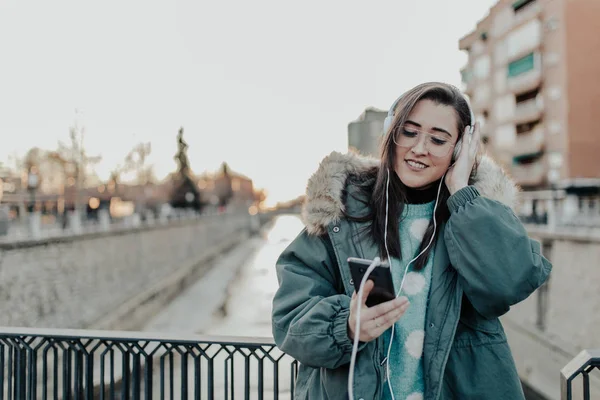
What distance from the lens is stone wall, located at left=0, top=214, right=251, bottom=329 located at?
41.1 feet

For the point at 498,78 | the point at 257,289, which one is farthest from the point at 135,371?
the point at 498,78

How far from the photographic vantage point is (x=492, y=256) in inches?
57.8

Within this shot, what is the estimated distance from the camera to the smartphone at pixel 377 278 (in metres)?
1.30

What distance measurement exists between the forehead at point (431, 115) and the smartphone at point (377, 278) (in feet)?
1.70

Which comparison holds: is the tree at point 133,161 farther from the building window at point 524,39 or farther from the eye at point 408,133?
the eye at point 408,133

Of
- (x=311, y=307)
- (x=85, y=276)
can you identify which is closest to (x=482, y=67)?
(x=85, y=276)

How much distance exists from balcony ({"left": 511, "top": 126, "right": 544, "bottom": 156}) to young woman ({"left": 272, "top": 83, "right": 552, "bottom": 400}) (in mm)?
33032

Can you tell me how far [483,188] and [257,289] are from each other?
31319 mm

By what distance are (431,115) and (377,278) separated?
0.58 meters

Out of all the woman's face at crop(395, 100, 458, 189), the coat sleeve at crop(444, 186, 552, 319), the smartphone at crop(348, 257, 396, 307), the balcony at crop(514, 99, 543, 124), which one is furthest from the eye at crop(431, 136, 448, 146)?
the balcony at crop(514, 99, 543, 124)

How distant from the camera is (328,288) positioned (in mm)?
1587

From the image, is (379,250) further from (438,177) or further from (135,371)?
(135,371)

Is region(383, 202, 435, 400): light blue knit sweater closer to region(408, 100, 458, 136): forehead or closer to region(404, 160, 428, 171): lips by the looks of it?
region(404, 160, 428, 171): lips

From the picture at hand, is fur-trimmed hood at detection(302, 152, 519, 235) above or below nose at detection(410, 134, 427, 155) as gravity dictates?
below
